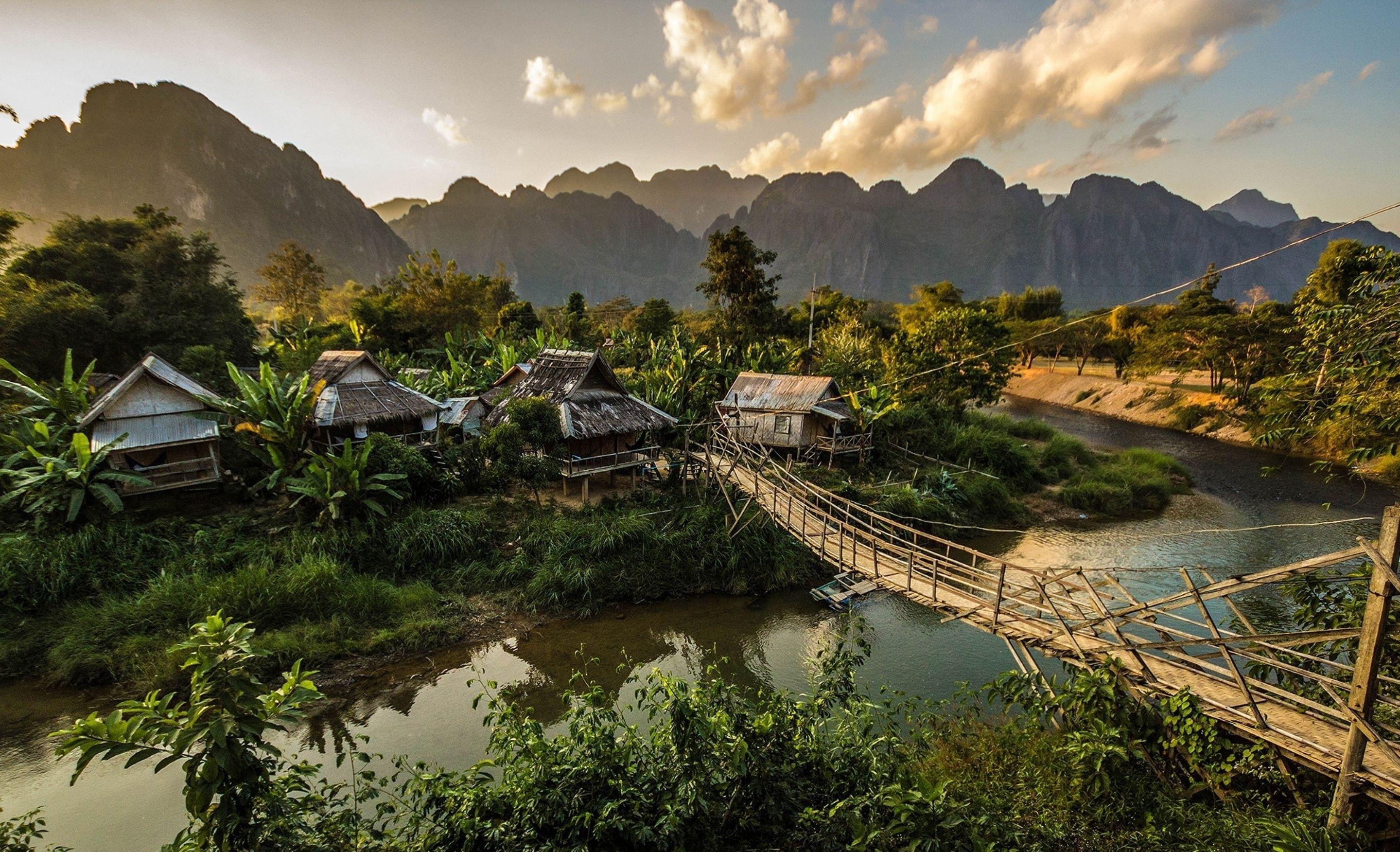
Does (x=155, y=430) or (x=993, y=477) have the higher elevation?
(x=155, y=430)

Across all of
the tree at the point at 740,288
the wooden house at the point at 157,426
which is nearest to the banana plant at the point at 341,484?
the wooden house at the point at 157,426

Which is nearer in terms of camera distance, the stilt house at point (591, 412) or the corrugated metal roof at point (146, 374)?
the corrugated metal roof at point (146, 374)

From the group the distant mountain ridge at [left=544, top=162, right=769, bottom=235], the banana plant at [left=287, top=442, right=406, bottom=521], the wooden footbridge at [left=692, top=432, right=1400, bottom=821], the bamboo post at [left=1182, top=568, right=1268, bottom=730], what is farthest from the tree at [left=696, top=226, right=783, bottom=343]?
the distant mountain ridge at [left=544, top=162, right=769, bottom=235]

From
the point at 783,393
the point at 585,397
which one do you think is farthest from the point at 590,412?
the point at 783,393

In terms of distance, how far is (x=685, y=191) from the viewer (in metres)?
192

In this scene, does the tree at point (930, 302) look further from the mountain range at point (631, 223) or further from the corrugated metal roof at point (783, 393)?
the mountain range at point (631, 223)

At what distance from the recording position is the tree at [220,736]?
2934mm

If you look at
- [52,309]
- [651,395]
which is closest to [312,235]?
[52,309]

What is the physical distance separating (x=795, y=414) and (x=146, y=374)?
601 inches

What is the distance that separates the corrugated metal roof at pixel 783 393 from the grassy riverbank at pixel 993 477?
2.02 m

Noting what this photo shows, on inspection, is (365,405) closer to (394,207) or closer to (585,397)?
(585,397)

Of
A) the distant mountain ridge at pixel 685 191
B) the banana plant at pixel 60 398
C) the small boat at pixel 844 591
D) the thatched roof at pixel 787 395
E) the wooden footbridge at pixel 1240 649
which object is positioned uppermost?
the distant mountain ridge at pixel 685 191

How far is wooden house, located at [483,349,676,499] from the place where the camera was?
1272cm

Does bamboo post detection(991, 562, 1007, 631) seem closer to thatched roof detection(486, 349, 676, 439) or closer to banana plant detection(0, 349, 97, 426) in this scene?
thatched roof detection(486, 349, 676, 439)
